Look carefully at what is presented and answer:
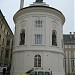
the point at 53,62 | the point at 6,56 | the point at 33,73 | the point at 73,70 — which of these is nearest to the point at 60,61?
the point at 53,62

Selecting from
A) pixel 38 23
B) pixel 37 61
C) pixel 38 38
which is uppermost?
pixel 38 23

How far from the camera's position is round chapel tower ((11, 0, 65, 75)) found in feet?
98.3

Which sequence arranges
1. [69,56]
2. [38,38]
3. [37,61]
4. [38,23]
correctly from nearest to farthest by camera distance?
[37,61] < [38,38] < [38,23] < [69,56]

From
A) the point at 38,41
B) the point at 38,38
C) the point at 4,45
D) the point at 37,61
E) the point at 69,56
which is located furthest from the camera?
the point at 69,56

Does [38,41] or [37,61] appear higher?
[38,41]

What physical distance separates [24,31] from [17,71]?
719cm

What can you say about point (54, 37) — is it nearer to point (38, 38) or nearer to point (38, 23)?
point (38, 38)

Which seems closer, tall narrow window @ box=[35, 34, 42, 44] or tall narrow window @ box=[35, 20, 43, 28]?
tall narrow window @ box=[35, 34, 42, 44]

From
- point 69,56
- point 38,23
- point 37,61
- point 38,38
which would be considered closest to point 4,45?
point 38,23

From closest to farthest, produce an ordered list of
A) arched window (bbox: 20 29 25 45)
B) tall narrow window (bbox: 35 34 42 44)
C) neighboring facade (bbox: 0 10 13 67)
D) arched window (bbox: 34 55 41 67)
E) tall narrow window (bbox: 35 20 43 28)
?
arched window (bbox: 34 55 41 67) < tall narrow window (bbox: 35 34 42 44) < tall narrow window (bbox: 35 20 43 28) < arched window (bbox: 20 29 25 45) < neighboring facade (bbox: 0 10 13 67)

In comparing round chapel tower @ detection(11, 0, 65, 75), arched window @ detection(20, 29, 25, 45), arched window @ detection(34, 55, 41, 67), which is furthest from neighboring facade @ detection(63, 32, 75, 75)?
arched window @ detection(20, 29, 25, 45)

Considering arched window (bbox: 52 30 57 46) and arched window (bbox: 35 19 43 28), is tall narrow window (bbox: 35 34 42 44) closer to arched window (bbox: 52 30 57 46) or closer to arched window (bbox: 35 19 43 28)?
arched window (bbox: 35 19 43 28)

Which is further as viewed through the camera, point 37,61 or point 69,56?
point 69,56

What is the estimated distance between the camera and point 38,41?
30766 mm
